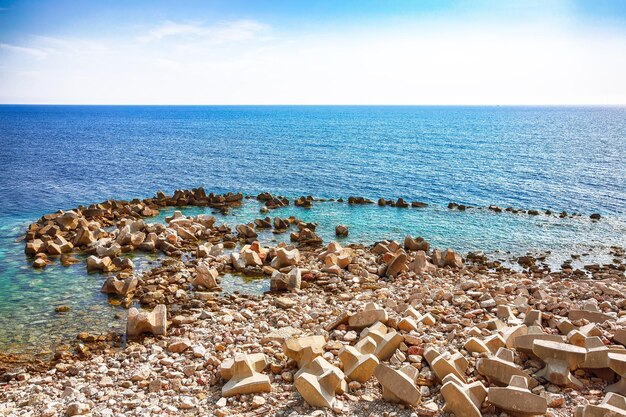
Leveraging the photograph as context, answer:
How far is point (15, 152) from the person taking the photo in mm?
81125

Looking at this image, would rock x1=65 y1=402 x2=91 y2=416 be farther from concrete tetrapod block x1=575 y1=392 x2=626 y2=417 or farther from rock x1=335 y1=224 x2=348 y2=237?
rock x1=335 y1=224 x2=348 y2=237

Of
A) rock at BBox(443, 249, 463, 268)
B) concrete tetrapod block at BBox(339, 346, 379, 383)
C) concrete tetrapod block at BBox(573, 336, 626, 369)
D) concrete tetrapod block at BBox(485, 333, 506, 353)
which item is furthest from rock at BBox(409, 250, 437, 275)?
concrete tetrapod block at BBox(339, 346, 379, 383)

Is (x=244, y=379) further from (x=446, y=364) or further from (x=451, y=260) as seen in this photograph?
(x=451, y=260)

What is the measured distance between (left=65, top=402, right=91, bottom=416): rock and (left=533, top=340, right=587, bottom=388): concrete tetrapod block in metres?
11.9

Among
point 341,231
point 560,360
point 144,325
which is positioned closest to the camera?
point 560,360

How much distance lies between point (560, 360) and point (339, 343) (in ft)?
20.1

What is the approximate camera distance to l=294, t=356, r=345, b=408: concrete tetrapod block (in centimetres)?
1121

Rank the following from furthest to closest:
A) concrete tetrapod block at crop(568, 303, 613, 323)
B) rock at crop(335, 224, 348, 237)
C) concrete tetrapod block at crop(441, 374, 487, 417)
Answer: rock at crop(335, 224, 348, 237), concrete tetrapod block at crop(568, 303, 613, 323), concrete tetrapod block at crop(441, 374, 487, 417)

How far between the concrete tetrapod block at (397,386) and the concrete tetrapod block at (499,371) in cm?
198

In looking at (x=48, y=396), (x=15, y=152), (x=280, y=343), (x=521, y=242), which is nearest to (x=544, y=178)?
(x=521, y=242)

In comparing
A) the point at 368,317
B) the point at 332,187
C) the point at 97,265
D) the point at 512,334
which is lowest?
the point at 97,265

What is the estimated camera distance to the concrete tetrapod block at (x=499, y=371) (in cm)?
1150

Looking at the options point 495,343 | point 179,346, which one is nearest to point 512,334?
point 495,343

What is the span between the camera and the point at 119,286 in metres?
21.4
